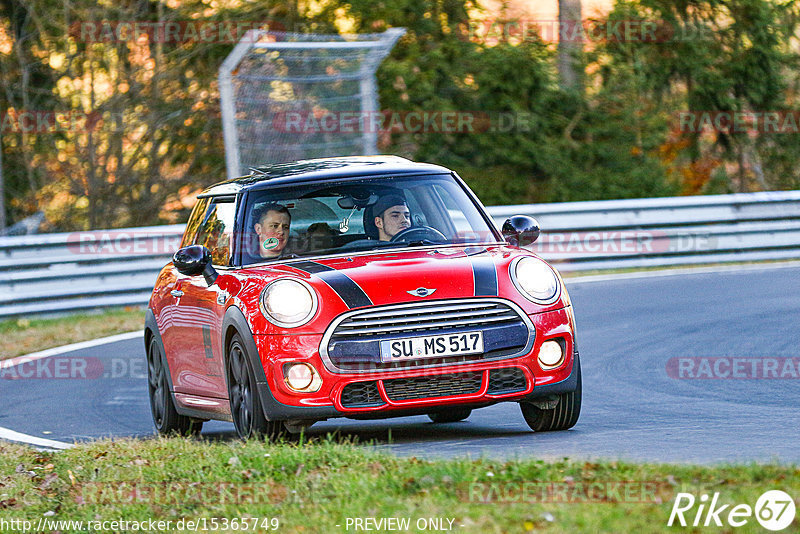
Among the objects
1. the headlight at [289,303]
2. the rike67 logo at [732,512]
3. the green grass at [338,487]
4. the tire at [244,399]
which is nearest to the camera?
the rike67 logo at [732,512]

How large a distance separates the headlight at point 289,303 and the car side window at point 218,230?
3.31 feet

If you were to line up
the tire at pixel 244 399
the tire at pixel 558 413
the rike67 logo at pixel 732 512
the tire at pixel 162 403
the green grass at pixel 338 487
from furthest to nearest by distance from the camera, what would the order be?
the tire at pixel 162 403 → the tire at pixel 558 413 → the tire at pixel 244 399 → the green grass at pixel 338 487 → the rike67 logo at pixel 732 512

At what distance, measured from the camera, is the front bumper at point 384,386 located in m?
6.95

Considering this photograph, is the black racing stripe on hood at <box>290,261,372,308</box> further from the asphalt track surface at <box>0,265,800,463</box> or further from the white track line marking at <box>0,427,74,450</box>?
the white track line marking at <box>0,427,74,450</box>

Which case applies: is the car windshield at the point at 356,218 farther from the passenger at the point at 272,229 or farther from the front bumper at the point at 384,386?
the front bumper at the point at 384,386

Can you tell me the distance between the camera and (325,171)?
327 inches

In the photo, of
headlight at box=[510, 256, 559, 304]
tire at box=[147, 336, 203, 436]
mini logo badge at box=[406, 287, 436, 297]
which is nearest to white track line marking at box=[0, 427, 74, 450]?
tire at box=[147, 336, 203, 436]

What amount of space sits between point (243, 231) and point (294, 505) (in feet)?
9.28

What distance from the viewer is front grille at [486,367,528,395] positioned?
23.2ft

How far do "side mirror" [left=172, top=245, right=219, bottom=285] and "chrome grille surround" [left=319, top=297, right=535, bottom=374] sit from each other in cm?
140

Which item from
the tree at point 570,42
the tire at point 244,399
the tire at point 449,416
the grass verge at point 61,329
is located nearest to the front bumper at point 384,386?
the tire at point 244,399

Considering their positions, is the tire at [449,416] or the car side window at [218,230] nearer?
the car side window at [218,230]

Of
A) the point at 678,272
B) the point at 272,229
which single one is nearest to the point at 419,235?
the point at 272,229

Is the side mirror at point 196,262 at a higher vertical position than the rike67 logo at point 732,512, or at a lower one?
higher
